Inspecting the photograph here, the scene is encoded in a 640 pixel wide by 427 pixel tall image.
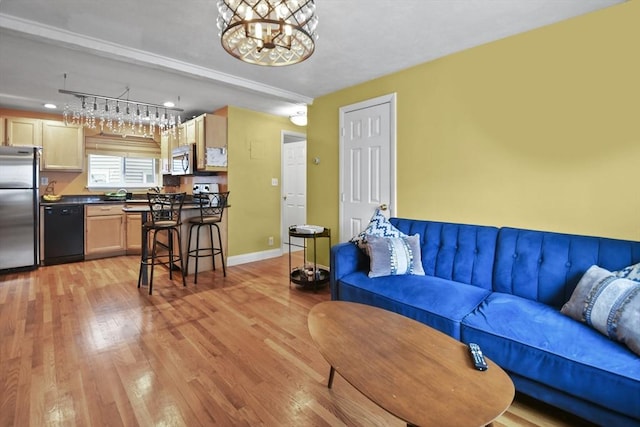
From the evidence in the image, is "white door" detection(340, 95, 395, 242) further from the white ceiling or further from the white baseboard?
the white baseboard

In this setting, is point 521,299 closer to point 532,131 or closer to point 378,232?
point 378,232

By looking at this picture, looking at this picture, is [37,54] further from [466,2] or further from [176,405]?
[466,2]

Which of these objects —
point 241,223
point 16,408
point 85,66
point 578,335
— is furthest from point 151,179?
point 578,335

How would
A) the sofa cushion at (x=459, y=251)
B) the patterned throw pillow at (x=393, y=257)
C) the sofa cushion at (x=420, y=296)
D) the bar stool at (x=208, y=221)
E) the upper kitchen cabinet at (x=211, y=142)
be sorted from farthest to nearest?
the upper kitchen cabinet at (x=211, y=142), the bar stool at (x=208, y=221), the patterned throw pillow at (x=393, y=257), the sofa cushion at (x=459, y=251), the sofa cushion at (x=420, y=296)

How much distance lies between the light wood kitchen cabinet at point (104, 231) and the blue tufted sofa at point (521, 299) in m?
4.22

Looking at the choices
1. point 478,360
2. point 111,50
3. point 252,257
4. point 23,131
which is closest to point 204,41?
point 111,50

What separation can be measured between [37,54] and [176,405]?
3297 millimetres

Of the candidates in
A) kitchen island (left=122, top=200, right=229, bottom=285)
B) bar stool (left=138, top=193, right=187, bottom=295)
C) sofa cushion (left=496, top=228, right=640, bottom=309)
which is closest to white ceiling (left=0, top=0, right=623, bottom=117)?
bar stool (left=138, top=193, right=187, bottom=295)

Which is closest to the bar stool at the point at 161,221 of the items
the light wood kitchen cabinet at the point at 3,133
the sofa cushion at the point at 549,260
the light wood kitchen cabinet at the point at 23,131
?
the light wood kitchen cabinet at the point at 23,131

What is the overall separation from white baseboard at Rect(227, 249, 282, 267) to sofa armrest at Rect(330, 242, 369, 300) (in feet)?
7.87

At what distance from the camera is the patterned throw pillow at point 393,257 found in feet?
8.21

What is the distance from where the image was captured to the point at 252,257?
4.92m

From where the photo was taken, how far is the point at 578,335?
1.55 m

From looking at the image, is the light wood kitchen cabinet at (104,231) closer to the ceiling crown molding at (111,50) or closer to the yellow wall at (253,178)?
the yellow wall at (253,178)
